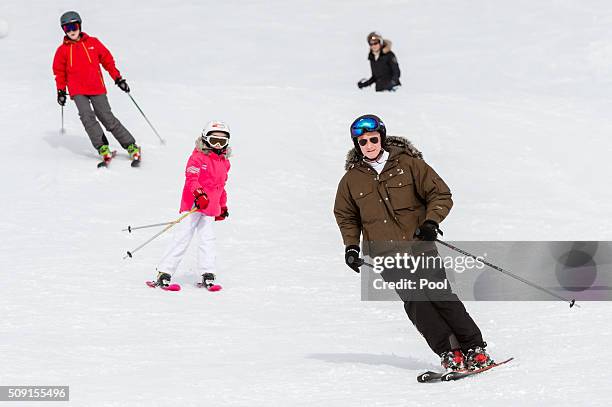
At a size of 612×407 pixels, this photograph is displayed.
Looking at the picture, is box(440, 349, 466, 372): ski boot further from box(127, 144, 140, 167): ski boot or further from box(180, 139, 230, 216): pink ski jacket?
box(127, 144, 140, 167): ski boot

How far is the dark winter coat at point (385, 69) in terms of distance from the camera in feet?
57.6

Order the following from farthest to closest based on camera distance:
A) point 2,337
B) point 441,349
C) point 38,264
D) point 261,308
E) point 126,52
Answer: point 126,52 < point 38,264 < point 261,308 < point 2,337 < point 441,349

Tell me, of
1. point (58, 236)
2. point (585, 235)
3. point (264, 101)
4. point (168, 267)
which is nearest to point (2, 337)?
point (168, 267)

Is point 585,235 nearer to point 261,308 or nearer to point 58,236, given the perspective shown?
point 261,308

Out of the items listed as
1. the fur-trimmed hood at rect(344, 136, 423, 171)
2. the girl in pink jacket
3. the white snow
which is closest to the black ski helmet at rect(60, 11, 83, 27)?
the girl in pink jacket

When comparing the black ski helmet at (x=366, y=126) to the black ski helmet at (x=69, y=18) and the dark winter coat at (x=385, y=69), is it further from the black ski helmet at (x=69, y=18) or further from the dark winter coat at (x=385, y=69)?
the dark winter coat at (x=385, y=69)

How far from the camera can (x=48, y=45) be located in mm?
26172

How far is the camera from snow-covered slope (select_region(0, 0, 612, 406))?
5.79 m

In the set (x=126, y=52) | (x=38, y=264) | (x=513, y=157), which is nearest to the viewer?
(x=38, y=264)

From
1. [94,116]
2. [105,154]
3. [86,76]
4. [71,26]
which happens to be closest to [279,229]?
[105,154]

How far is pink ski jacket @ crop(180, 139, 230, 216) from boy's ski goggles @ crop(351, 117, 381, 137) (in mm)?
2759

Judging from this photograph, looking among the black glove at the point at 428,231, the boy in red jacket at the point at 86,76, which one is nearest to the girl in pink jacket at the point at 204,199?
the black glove at the point at 428,231

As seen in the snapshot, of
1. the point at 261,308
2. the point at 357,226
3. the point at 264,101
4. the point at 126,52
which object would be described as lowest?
the point at 261,308

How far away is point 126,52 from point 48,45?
205 cm
